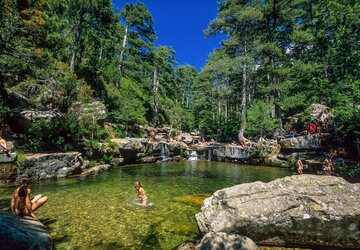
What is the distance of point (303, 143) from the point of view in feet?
48.5

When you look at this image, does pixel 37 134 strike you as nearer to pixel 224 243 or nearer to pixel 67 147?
pixel 67 147

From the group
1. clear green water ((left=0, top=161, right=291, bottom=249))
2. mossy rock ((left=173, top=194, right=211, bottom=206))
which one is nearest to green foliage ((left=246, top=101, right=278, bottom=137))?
clear green water ((left=0, top=161, right=291, bottom=249))

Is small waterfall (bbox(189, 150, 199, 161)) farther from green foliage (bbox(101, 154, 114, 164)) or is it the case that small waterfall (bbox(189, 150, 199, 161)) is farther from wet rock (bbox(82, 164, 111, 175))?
wet rock (bbox(82, 164, 111, 175))

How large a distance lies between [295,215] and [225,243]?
1628 millimetres

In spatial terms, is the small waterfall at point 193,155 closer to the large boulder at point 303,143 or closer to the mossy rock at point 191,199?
the large boulder at point 303,143

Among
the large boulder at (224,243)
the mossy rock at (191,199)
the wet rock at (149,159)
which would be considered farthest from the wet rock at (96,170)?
the large boulder at (224,243)

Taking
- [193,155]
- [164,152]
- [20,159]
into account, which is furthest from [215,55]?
[20,159]

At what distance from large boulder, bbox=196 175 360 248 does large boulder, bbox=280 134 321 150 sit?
520 inches

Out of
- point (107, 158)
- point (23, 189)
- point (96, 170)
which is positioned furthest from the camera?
point (107, 158)

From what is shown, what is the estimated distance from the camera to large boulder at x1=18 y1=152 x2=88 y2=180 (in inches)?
340

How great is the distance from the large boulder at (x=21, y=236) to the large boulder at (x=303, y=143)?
1825 centimetres

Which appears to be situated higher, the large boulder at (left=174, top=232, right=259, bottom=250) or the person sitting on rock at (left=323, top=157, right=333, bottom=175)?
the person sitting on rock at (left=323, top=157, right=333, bottom=175)

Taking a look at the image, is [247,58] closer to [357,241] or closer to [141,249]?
[357,241]

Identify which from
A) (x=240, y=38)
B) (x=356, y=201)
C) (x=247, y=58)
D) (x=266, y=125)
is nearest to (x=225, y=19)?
(x=240, y=38)
